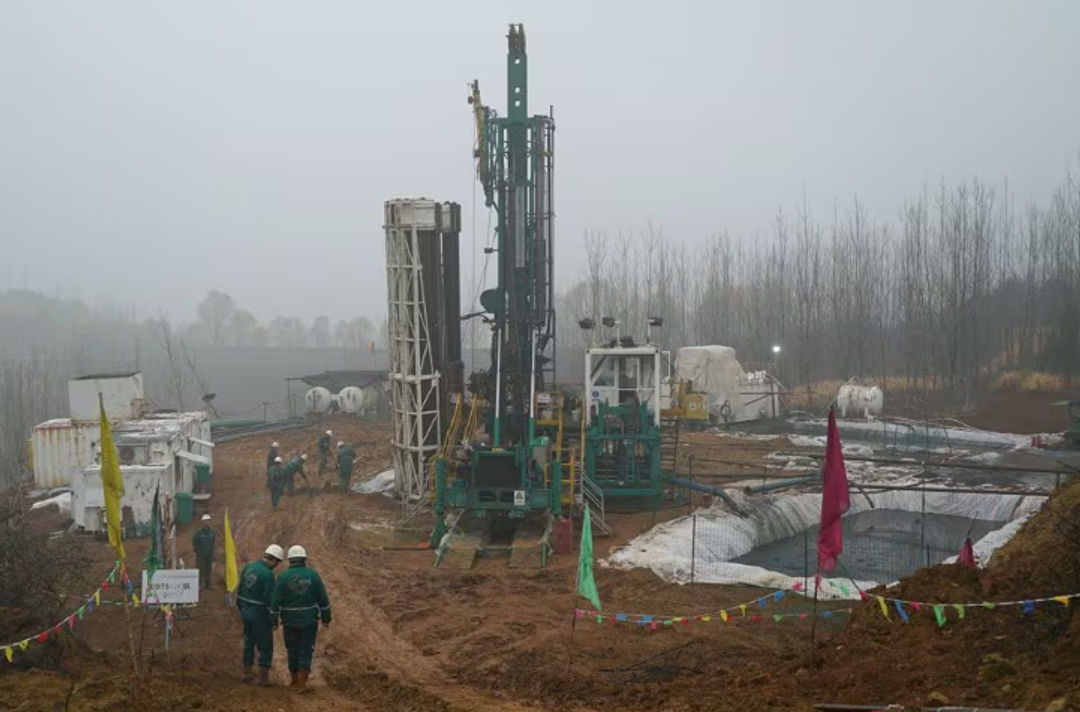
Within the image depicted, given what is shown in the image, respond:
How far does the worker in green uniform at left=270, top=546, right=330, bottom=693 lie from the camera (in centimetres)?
872

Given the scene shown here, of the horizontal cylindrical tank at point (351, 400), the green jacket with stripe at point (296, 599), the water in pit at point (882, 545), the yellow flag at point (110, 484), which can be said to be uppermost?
the yellow flag at point (110, 484)

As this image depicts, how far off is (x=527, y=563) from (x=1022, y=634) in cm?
874

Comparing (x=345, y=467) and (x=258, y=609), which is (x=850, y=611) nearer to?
(x=258, y=609)

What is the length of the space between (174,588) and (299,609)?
2482mm

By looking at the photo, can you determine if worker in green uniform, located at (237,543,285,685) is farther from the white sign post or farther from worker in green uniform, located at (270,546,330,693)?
the white sign post

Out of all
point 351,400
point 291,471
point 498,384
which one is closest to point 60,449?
point 291,471

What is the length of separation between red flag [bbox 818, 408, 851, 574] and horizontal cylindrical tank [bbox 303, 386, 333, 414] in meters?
30.8

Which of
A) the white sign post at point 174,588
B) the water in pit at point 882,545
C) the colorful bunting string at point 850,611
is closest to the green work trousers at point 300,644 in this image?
the white sign post at point 174,588

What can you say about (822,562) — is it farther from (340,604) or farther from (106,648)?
(106,648)

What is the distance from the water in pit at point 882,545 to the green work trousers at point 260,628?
363 inches

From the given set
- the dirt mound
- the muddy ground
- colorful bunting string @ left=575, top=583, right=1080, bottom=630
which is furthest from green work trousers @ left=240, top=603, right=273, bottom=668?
the dirt mound

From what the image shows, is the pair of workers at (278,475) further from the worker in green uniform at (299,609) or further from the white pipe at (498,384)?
the worker in green uniform at (299,609)

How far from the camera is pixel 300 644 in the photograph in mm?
8898

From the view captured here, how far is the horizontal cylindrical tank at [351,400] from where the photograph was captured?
120ft
